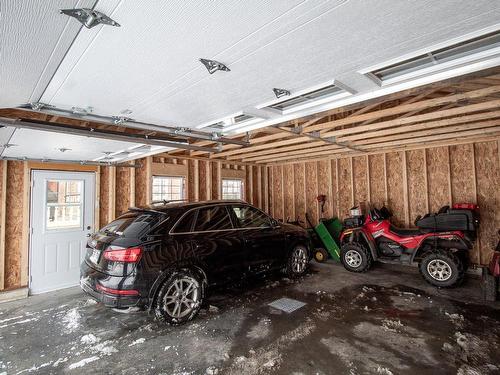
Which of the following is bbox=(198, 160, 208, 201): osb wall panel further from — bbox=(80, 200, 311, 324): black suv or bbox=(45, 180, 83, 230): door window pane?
bbox=(80, 200, 311, 324): black suv

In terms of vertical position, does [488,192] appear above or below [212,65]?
below

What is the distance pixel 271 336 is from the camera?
9.88ft

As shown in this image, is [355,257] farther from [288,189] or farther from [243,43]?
[243,43]

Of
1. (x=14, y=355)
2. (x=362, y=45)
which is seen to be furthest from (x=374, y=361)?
(x=14, y=355)

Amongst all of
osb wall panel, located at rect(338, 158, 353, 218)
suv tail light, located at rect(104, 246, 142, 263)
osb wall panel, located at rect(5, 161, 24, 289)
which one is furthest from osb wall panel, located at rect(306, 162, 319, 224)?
osb wall panel, located at rect(5, 161, 24, 289)

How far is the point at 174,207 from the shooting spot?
12.0 ft

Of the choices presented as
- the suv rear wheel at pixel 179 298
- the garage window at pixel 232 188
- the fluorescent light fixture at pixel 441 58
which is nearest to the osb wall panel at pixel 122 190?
the garage window at pixel 232 188

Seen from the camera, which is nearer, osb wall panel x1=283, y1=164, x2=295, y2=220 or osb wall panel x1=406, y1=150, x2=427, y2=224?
osb wall panel x1=406, y1=150, x2=427, y2=224

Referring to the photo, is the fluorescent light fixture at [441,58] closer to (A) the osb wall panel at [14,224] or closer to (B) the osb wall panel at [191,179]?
(B) the osb wall panel at [191,179]

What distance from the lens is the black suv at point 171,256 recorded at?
3027 millimetres

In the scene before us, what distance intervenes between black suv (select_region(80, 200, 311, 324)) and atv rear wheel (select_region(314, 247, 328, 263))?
2.55 m

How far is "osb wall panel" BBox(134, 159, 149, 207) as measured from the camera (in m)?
6.21

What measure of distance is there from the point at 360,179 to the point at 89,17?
718cm

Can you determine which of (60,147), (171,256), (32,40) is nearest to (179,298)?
(171,256)
